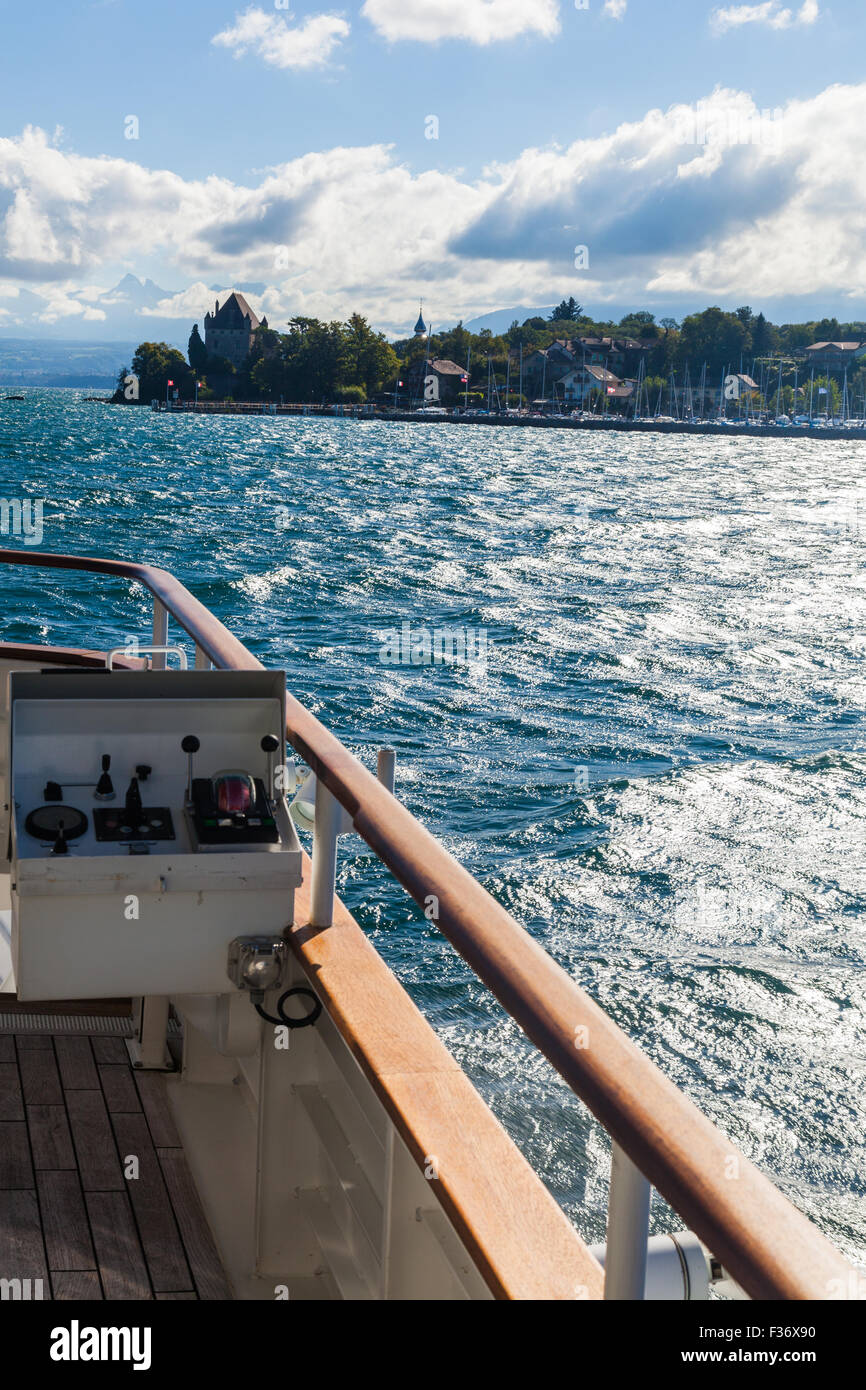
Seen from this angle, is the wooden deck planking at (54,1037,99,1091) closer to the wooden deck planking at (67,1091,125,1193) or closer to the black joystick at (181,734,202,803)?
the wooden deck planking at (67,1091,125,1193)

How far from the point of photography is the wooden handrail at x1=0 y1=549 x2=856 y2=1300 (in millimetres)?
810

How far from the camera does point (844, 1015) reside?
6711 mm

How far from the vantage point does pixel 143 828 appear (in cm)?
192

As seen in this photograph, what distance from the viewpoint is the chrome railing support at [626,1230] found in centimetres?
97

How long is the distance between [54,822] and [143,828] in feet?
0.41

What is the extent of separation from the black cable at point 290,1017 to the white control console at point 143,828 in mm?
76

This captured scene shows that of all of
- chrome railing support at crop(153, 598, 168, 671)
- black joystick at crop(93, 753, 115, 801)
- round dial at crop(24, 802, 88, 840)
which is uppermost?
chrome railing support at crop(153, 598, 168, 671)

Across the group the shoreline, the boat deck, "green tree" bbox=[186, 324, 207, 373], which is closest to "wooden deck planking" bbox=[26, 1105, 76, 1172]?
the boat deck

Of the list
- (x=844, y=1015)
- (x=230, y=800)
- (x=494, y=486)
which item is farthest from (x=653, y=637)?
(x=494, y=486)

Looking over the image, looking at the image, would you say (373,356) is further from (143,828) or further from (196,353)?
(143,828)

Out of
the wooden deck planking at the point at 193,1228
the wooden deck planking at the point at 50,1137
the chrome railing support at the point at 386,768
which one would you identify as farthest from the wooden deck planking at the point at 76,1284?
the chrome railing support at the point at 386,768

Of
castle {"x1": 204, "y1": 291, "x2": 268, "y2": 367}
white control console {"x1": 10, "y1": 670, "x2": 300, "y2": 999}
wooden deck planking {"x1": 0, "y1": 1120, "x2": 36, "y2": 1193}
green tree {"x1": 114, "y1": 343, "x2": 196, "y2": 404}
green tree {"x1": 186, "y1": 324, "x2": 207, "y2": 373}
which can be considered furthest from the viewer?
castle {"x1": 204, "y1": 291, "x2": 268, "y2": 367}

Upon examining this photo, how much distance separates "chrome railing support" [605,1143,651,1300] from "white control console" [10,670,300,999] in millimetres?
1000
